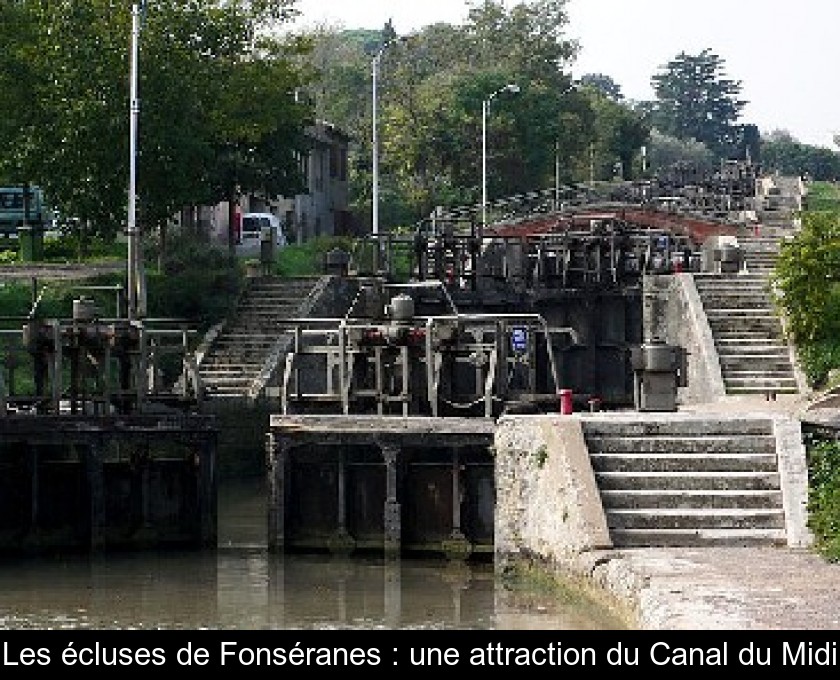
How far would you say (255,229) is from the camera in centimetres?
7500

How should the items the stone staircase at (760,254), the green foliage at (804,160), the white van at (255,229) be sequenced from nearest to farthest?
the stone staircase at (760,254), the white van at (255,229), the green foliage at (804,160)

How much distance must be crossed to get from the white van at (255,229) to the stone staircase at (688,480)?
37.2 m

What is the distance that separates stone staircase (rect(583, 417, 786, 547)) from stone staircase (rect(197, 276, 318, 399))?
17343 mm

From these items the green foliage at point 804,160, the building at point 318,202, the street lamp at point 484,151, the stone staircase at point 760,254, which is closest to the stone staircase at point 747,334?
the stone staircase at point 760,254

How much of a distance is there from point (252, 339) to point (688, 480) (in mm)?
22922

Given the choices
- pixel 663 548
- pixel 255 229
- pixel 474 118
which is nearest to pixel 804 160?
pixel 474 118

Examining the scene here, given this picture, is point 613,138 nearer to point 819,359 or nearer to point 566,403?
point 819,359

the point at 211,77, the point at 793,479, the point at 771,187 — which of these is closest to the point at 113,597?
the point at 793,479

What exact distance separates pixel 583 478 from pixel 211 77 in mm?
29468

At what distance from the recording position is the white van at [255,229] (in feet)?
237

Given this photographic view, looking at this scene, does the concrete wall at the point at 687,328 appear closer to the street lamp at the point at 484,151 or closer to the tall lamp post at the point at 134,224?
the tall lamp post at the point at 134,224

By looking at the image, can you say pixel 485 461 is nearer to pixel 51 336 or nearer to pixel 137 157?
pixel 51 336

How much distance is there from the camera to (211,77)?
61188 mm

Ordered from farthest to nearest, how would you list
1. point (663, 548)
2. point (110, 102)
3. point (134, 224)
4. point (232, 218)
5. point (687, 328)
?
point (232, 218) < point (110, 102) < point (687, 328) < point (134, 224) < point (663, 548)
